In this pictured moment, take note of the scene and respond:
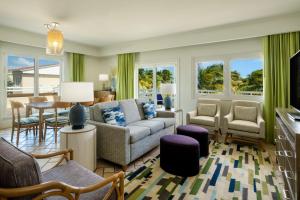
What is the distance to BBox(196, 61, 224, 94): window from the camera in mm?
4496

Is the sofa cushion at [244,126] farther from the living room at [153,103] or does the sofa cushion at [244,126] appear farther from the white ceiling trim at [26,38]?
the white ceiling trim at [26,38]

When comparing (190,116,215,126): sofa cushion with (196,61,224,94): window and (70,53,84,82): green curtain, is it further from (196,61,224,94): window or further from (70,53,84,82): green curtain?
(70,53,84,82): green curtain

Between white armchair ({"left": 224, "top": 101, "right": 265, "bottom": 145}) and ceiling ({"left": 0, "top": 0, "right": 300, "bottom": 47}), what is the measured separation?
6.11 feet

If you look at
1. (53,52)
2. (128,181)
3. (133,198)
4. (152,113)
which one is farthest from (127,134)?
(53,52)

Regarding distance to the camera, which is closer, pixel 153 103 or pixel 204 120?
pixel 204 120

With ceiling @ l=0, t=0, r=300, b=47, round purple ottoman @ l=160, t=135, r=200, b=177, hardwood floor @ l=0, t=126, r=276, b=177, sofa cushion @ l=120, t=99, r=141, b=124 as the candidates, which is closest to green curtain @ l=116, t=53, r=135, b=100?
ceiling @ l=0, t=0, r=300, b=47

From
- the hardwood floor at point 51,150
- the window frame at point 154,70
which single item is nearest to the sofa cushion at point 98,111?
the hardwood floor at point 51,150

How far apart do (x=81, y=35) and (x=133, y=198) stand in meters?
4.46

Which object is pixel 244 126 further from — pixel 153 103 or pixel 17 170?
pixel 17 170

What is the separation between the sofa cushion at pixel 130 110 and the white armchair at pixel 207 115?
120 cm

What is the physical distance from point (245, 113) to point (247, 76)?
99 centimetres

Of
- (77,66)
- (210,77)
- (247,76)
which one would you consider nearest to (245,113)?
(247,76)

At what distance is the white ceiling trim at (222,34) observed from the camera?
3430 millimetres

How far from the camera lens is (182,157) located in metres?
2.32
